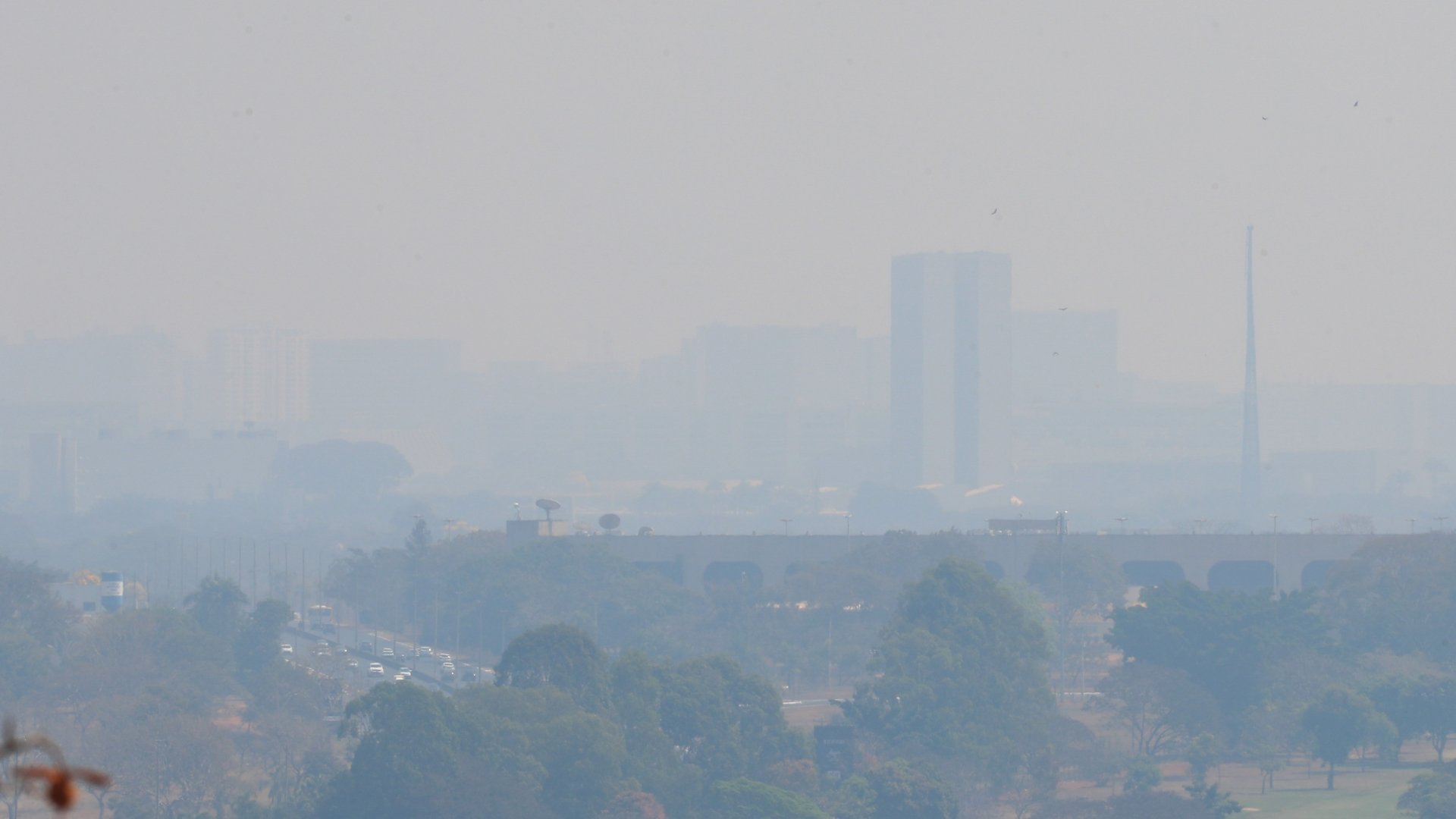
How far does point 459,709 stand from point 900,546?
68871 millimetres

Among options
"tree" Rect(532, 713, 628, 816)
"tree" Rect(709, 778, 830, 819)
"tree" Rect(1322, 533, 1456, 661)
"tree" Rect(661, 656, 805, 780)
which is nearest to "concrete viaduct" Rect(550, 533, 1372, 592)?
"tree" Rect(1322, 533, 1456, 661)

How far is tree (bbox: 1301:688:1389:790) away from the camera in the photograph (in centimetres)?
5566

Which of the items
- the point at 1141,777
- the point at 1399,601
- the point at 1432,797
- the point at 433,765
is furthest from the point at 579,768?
the point at 1399,601

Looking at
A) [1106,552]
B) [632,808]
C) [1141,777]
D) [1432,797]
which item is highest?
[1106,552]

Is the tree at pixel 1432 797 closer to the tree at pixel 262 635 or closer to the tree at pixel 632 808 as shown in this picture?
the tree at pixel 632 808

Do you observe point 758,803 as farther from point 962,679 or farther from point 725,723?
point 962,679

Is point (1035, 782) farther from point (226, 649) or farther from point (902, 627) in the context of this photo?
point (226, 649)

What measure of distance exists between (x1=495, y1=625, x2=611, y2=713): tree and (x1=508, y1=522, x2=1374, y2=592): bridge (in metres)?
65.6

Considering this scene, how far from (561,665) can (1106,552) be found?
71194 millimetres

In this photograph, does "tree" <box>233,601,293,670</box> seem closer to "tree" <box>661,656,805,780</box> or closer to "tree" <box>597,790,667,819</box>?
"tree" <box>661,656,805,780</box>

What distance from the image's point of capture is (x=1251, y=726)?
59188 mm

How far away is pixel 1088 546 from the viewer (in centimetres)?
11462

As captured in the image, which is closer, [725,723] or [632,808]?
[632,808]

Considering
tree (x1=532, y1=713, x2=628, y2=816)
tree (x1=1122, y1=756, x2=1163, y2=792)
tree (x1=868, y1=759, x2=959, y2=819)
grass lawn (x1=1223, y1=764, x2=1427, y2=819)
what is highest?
tree (x1=532, y1=713, x2=628, y2=816)
